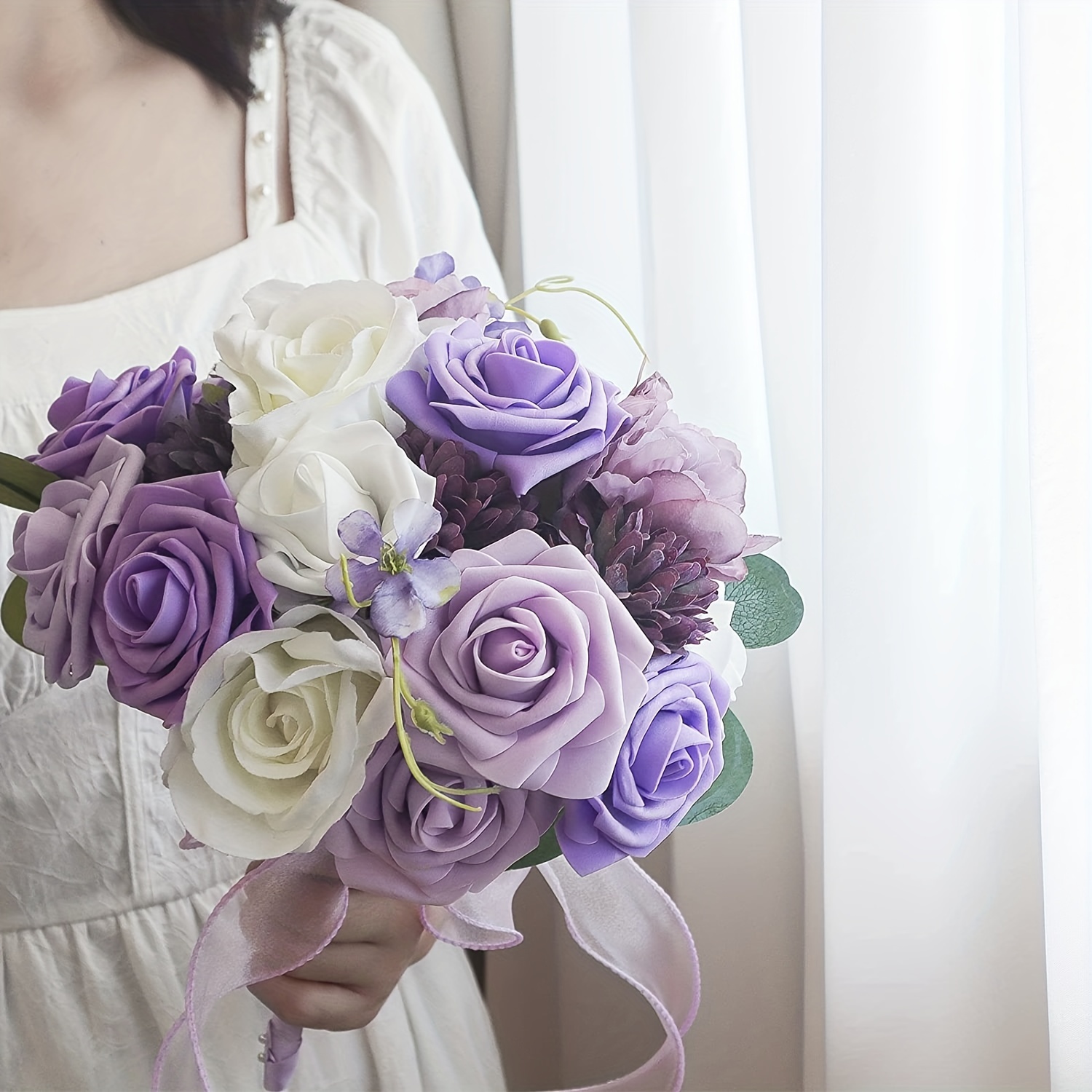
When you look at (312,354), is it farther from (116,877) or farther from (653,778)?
(116,877)

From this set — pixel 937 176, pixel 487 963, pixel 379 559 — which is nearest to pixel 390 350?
pixel 379 559

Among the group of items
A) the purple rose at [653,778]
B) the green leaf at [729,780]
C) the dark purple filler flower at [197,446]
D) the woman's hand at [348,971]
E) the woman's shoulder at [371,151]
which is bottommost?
the woman's hand at [348,971]

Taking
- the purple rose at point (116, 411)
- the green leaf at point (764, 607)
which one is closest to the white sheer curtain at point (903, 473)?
the green leaf at point (764, 607)

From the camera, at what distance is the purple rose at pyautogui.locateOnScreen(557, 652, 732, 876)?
1.22 ft

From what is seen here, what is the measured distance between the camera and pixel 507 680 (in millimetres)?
330

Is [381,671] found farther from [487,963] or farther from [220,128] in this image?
[487,963]

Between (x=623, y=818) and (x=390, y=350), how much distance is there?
20 centimetres

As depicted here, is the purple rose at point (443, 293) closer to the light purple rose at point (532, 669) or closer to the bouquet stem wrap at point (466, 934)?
the light purple rose at point (532, 669)

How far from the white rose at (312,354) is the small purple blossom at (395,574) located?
5 cm

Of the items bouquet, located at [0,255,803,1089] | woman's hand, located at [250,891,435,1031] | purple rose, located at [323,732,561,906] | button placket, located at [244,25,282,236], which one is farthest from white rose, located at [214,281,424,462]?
button placket, located at [244,25,282,236]

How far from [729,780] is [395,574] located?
19 centimetres

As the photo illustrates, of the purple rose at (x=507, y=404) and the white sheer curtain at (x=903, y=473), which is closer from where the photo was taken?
the purple rose at (x=507, y=404)

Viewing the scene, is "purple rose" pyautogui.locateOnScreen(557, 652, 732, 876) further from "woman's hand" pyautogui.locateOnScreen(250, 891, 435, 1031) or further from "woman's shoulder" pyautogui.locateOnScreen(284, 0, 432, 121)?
"woman's shoulder" pyautogui.locateOnScreen(284, 0, 432, 121)

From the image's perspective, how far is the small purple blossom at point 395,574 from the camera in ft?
1.09
